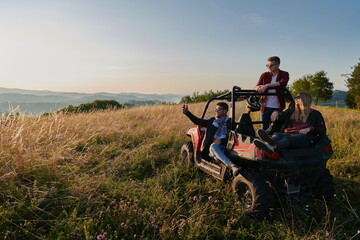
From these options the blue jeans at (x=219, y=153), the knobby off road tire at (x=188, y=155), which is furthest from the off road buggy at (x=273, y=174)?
the knobby off road tire at (x=188, y=155)

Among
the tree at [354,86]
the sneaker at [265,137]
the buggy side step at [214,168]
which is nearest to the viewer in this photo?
the sneaker at [265,137]

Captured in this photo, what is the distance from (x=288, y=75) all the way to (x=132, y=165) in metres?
3.23

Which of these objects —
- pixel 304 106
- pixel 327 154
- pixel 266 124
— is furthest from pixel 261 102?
pixel 327 154

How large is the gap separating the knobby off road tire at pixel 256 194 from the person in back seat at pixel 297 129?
1.34 ft

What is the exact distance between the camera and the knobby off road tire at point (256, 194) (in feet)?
9.23

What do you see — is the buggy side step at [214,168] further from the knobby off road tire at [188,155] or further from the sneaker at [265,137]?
the sneaker at [265,137]

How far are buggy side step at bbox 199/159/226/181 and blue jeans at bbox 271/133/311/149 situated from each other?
87 centimetres

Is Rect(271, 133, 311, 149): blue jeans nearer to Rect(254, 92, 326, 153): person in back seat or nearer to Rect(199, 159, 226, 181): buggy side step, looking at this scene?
Rect(254, 92, 326, 153): person in back seat

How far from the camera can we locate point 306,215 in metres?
2.97

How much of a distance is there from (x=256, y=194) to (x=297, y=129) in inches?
56.2

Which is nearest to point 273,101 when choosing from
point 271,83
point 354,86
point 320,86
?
point 271,83

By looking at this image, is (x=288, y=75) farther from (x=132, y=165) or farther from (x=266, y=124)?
(x=132, y=165)

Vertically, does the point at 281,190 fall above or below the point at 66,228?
above

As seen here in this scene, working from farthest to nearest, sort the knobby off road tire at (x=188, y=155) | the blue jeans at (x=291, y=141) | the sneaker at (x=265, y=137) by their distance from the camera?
the knobby off road tire at (x=188, y=155)
the blue jeans at (x=291, y=141)
the sneaker at (x=265, y=137)
